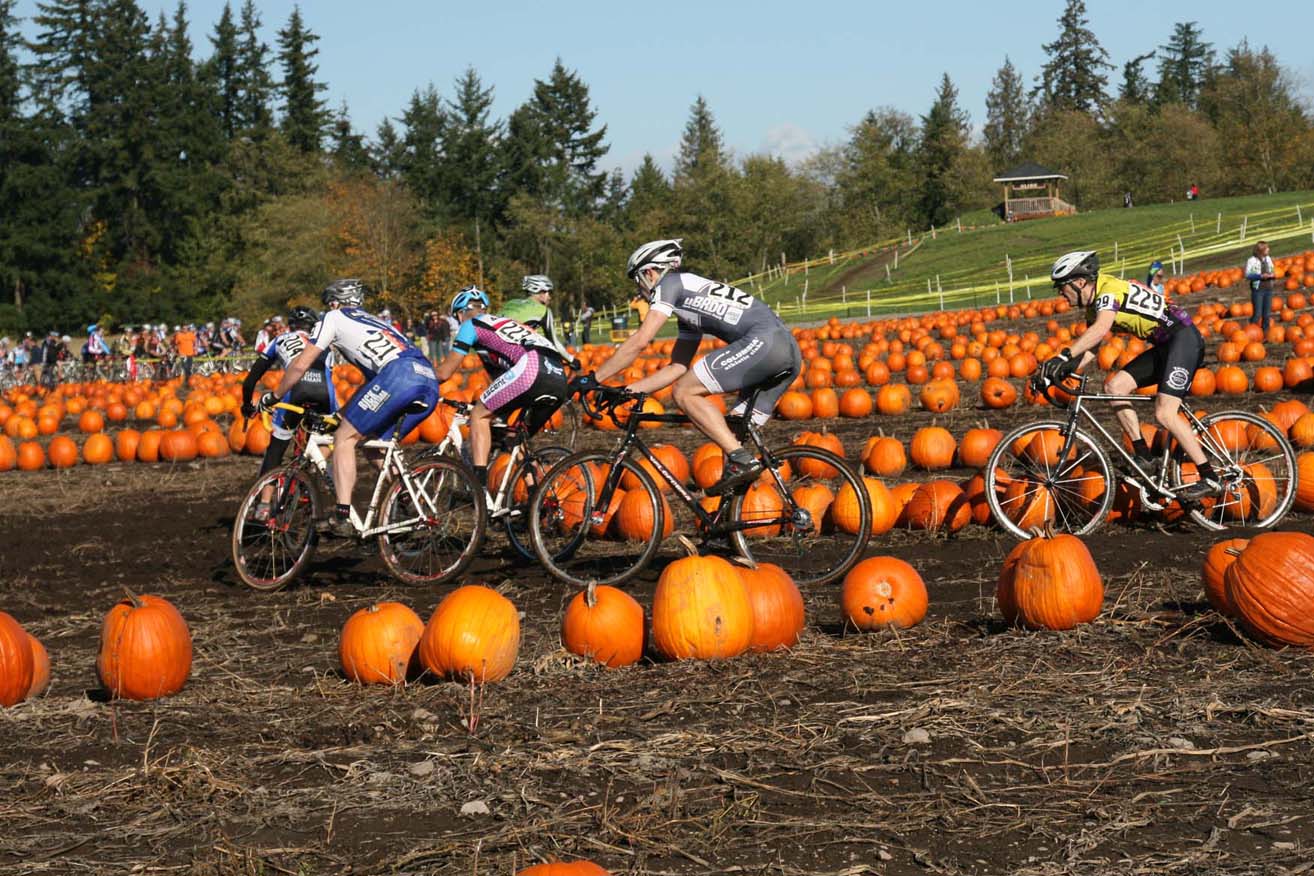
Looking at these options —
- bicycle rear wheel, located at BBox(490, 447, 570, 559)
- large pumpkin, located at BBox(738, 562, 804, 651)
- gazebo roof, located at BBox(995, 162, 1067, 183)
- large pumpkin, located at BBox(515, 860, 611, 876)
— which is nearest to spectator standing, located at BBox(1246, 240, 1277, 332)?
bicycle rear wheel, located at BBox(490, 447, 570, 559)

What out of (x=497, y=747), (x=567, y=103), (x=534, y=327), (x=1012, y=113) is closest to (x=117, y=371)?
(x=534, y=327)

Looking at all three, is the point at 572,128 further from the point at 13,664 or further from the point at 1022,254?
the point at 13,664

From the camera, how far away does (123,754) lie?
514 cm

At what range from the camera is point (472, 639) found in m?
5.86

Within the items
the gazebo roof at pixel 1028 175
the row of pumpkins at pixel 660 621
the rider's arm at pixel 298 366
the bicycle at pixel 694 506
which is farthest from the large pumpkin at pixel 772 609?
the gazebo roof at pixel 1028 175

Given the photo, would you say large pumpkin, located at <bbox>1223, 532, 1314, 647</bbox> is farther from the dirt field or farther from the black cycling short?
the black cycling short

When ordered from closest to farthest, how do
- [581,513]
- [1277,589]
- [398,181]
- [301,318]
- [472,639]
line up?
[1277,589]
[472,639]
[581,513]
[301,318]
[398,181]

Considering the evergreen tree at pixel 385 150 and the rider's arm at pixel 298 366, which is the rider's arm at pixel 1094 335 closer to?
the rider's arm at pixel 298 366

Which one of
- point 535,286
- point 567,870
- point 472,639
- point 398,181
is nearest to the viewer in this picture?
point 567,870

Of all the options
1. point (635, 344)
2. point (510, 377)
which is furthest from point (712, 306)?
point (510, 377)

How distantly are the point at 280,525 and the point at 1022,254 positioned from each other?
62.8 m

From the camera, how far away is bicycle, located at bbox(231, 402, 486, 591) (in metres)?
8.66

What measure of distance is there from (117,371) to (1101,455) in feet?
120

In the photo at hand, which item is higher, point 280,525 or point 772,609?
point 280,525
